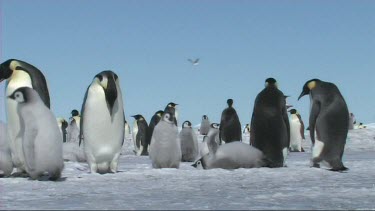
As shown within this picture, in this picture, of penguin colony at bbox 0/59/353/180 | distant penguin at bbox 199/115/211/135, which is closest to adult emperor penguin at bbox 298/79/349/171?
penguin colony at bbox 0/59/353/180

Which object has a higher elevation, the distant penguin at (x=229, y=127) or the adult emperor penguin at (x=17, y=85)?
the adult emperor penguin at (x=17, y=85)

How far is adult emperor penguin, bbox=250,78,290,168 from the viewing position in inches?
314

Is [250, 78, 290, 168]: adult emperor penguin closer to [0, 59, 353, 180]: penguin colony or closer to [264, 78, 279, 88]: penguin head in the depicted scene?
[0, 59, 353, 180]: penguin colony

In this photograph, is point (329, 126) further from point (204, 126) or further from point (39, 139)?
point (204, 126)

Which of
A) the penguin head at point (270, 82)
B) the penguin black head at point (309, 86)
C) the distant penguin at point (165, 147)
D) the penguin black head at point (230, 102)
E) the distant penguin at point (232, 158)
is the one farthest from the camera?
the penguin black head at point (230, 102)

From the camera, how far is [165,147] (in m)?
7.88

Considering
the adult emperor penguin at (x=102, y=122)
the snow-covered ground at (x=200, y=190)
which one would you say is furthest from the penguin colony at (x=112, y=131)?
the snow-covered ground at (x=200, y=190)

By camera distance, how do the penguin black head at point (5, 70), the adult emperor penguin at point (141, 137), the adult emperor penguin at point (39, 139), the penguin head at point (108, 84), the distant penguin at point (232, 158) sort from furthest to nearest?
the adult emperor penguin at point (141, 137), the distant penguin at point (232, 158), the penguin head at point (108, 84), the penguin black head at point (5, 70), the adult emperor penguin at point (39, 139)

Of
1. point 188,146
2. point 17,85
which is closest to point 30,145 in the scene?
point 17,85

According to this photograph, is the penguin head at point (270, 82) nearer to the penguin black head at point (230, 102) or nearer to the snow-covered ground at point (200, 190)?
the snow-covered ground at point (200, 190)

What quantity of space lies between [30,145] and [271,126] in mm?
3682

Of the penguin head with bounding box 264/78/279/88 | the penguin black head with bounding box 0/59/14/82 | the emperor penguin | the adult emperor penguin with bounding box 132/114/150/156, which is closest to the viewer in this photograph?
the penguin black head with bounding box 0/59/14/82

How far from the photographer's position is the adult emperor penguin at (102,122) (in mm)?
6703

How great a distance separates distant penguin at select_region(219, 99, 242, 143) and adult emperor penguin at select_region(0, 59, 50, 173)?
8748 mm
